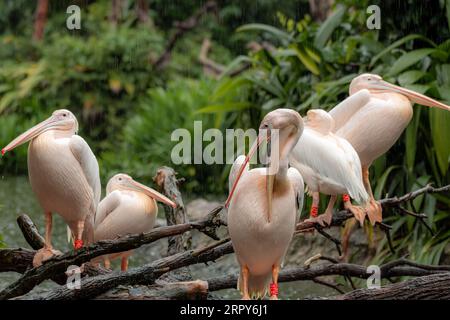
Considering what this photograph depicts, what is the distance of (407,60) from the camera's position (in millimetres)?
5832

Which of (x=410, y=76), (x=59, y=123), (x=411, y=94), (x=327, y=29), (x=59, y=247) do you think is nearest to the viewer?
(x=59, y=123)

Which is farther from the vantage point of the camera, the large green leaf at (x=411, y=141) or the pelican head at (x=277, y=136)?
the large green leaf at (x=411, y=141)

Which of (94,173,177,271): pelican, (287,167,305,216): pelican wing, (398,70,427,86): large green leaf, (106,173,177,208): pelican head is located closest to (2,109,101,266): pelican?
(94,173,177,271): pelican

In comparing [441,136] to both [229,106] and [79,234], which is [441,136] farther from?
[79,234]

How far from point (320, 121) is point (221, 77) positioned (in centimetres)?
460

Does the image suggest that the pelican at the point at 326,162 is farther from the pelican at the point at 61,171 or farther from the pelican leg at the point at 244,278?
the pelican at the point at 61,171

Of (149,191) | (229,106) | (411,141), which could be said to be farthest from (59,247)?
(411,141)

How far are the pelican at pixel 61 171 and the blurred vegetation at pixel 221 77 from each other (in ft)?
5.46

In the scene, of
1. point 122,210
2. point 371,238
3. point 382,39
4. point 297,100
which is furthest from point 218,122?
point 122,210

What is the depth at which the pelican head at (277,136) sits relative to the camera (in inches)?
104

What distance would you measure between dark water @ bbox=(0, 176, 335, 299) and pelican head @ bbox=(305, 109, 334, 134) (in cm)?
216

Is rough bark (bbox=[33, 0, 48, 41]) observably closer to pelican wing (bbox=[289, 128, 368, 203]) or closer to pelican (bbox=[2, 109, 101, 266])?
pelican (bbox=[2, 109, 101, 266])

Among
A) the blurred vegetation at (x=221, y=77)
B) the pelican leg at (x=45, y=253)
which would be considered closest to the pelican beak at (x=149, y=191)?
the pelican leg at (x=45, y=253)

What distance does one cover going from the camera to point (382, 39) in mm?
6875
